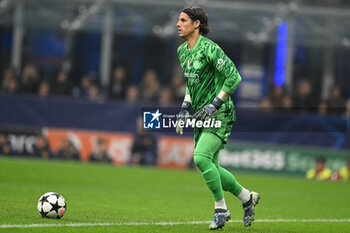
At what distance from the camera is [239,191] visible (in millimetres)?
8445

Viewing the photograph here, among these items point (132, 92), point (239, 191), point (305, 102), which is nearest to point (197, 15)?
point (239, 191)

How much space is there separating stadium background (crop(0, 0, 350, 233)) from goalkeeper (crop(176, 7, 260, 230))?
87 cm

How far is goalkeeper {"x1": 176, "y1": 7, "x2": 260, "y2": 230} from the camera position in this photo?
7.99 metres

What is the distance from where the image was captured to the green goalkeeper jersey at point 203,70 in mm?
8107

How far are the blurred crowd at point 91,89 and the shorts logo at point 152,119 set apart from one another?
42.7 feet

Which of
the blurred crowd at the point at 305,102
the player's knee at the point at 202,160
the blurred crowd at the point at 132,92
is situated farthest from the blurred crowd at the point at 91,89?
the player's knee at the point at 202,160

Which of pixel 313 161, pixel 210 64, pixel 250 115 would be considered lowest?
pixel 313 161

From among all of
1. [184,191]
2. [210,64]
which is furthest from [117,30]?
[210,64]

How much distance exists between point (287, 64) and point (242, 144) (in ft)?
16.6

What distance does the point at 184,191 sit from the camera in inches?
563

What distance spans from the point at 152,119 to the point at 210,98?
27.8 inches

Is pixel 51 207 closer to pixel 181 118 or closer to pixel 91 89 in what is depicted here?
pixel 181 118

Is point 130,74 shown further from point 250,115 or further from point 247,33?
point 250,115

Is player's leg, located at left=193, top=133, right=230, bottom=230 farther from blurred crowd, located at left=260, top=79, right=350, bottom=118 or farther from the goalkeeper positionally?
blurred crowd, located at left=260, top=79, right=350, bottom=118
